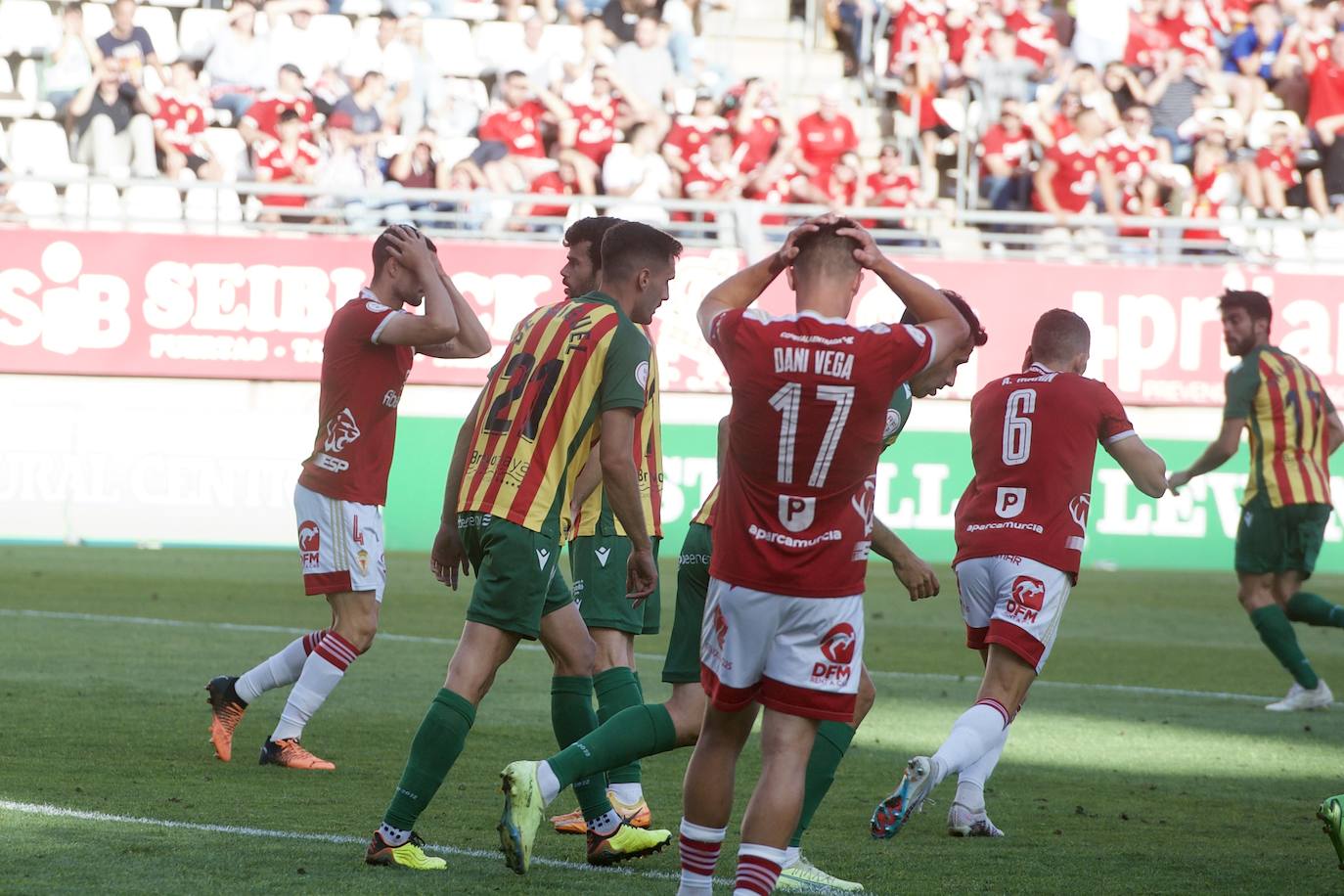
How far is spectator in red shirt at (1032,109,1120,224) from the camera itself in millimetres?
22188

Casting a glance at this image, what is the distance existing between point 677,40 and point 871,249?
19.7m

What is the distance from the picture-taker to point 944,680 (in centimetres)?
1109

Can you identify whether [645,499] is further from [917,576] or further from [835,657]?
[835,657]

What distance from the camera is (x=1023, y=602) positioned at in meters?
6.44

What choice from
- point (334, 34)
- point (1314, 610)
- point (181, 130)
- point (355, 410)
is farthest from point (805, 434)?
point (334, 34)

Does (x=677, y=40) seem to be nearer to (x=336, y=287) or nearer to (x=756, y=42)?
(x=756, y=42)

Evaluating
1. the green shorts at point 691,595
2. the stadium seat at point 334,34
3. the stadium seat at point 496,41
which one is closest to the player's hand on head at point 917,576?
the green shorts at point 691,595

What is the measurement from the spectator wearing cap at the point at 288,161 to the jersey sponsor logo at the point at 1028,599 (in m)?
15.5

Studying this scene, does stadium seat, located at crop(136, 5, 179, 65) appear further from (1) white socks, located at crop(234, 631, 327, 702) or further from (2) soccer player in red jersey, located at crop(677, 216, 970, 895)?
(2) soccer player in red jersey, located at crop(677, 216, 970, 895)

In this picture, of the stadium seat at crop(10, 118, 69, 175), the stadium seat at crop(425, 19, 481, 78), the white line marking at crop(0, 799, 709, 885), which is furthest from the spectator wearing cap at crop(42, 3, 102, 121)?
the white line marking at crop(0, 799, 709, 885)

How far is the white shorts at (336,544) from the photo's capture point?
739cm

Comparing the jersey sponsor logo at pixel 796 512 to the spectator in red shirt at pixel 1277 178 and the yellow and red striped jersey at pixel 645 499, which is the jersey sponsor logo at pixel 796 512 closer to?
the yellow and red striped jersey at pixel 645 499

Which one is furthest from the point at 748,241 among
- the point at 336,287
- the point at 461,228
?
the point at 336,287

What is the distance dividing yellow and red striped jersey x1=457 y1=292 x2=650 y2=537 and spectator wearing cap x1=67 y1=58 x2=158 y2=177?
1636 cm
